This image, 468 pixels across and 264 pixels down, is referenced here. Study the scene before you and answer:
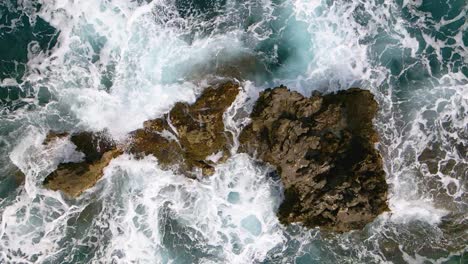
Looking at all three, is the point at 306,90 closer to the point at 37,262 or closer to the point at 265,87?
the point at 265,87

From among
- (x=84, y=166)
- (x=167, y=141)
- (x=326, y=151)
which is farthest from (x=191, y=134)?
(x=326, y=151)

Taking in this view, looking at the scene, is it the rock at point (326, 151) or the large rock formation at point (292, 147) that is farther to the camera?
the large rock formation at point (292, 147)

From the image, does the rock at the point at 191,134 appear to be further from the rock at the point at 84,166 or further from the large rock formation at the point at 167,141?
the rock at the point at 84,166

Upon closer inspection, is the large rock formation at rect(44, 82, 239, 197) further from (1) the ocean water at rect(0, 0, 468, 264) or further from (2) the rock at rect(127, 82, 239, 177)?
(1) the ocean water at rect(0, 0, 468, 264)

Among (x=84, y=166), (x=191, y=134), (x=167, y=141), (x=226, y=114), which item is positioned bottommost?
(x=84, y=166)

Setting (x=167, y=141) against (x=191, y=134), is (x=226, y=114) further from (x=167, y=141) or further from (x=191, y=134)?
(x=167, y=141)

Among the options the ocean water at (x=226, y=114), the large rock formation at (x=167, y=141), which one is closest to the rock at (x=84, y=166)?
the large rock formation at (x=167, y=141)

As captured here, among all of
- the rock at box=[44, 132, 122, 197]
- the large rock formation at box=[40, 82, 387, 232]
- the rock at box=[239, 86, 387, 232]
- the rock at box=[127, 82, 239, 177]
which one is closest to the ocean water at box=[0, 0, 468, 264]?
the rock at box=[44, 132, 122, 197]
